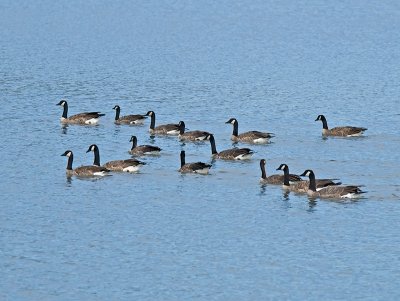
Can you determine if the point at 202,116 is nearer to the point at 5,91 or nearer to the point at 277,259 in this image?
the point at 5,91

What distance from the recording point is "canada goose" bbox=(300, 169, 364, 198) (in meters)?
36.8

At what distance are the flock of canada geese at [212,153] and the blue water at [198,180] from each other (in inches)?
14.4

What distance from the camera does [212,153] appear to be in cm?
4403

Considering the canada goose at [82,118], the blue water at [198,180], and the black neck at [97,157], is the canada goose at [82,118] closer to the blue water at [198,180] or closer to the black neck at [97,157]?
the blue water at [198,180]

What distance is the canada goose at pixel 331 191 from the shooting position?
36.8 m

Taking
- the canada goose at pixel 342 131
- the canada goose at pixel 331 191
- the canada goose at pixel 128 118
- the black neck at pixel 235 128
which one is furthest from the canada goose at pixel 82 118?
the canada goose at pixel 331 191

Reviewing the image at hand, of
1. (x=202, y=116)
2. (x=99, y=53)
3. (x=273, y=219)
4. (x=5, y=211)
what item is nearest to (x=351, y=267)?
(x=273, y=219)

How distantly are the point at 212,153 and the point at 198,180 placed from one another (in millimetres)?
4184

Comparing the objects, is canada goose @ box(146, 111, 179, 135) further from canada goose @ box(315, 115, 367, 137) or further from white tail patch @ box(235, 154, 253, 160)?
canada goose @ box(315, 115, 367, 137)

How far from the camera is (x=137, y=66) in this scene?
72500mm

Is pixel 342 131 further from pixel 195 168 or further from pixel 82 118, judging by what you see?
pixel 82 118

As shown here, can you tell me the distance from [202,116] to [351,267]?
75.3ft

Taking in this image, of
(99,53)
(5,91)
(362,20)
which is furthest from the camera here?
(362,20)

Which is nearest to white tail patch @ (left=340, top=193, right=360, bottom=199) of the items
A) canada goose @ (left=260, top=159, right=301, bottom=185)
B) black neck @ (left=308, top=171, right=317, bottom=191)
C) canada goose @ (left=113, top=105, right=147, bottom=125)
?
black neck @ (left=308, top=171, right=317, bottom=191)
